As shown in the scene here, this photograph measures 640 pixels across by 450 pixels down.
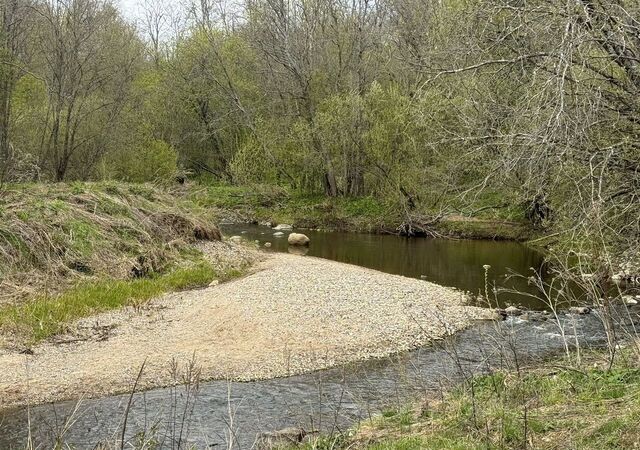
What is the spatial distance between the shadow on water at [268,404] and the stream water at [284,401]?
0.02 meters

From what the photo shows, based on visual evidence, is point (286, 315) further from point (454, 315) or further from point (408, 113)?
point (408, 113)

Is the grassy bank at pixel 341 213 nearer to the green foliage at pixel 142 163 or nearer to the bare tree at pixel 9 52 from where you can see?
the green foliage at pixel 142 163

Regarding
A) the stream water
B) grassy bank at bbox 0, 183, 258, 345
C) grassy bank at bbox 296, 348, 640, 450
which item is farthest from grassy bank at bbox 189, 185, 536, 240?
grassy bank at bbox 296, 348, 640, 450

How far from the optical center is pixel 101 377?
1042 cm

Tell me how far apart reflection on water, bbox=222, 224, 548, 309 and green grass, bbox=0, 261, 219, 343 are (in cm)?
644

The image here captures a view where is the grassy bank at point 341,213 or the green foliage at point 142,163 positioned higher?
the green foliage at point 142,163

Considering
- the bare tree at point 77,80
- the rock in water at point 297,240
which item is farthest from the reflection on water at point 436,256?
the bare tree at point 77,80

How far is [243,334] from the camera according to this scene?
12859mm

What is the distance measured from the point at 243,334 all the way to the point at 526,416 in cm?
785

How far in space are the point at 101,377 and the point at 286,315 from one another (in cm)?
454

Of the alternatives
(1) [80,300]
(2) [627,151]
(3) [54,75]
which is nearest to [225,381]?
(1) [80,300]

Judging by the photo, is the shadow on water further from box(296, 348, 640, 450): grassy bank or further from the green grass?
the green grass

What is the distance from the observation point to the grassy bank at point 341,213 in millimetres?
28094

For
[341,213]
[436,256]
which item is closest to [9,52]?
[341,213]
